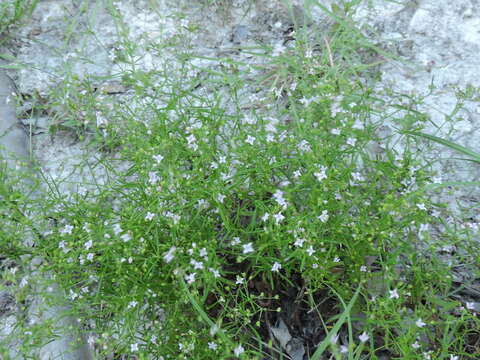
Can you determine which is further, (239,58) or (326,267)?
(239,58)

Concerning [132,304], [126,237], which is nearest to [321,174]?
[126,237]

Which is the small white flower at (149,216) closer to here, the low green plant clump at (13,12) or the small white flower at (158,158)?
the small white flower at (158,158)

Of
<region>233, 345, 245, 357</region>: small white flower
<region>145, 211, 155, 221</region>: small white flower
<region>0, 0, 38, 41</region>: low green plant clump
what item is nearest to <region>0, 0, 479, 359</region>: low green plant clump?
<region>145, 211, 155, 221</region>: small white flower

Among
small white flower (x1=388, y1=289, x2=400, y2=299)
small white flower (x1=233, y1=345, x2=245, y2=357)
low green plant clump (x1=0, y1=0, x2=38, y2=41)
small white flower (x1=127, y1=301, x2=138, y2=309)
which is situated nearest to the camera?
small white flower (x1=233, y1=345, x2=245, y2=357)

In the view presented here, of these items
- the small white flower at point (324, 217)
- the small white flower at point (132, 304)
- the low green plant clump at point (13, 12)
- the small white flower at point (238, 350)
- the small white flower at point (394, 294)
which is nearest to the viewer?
the small white flower at point (238, 350)

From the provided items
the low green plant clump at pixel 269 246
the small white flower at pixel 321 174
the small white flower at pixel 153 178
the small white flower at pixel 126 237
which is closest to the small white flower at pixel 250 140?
the low green plant clump at pixel 269 246

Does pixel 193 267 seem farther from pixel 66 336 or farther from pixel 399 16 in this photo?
pixel 399 16

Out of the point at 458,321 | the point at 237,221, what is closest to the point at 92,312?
the point at 237,221

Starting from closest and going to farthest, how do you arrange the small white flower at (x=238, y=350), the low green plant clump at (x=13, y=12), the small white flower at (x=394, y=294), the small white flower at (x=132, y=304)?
1. the small white flower at (x=238, y=350)
2. the small white flower at (x=394, y=294)
3. the small white flower at (x=132, y=304)
4. the low green plant clump at (x=13, y=12)

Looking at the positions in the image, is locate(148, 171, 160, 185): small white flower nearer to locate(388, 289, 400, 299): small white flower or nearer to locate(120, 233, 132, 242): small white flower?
locate(120, 233, 132, 242): small white flower
